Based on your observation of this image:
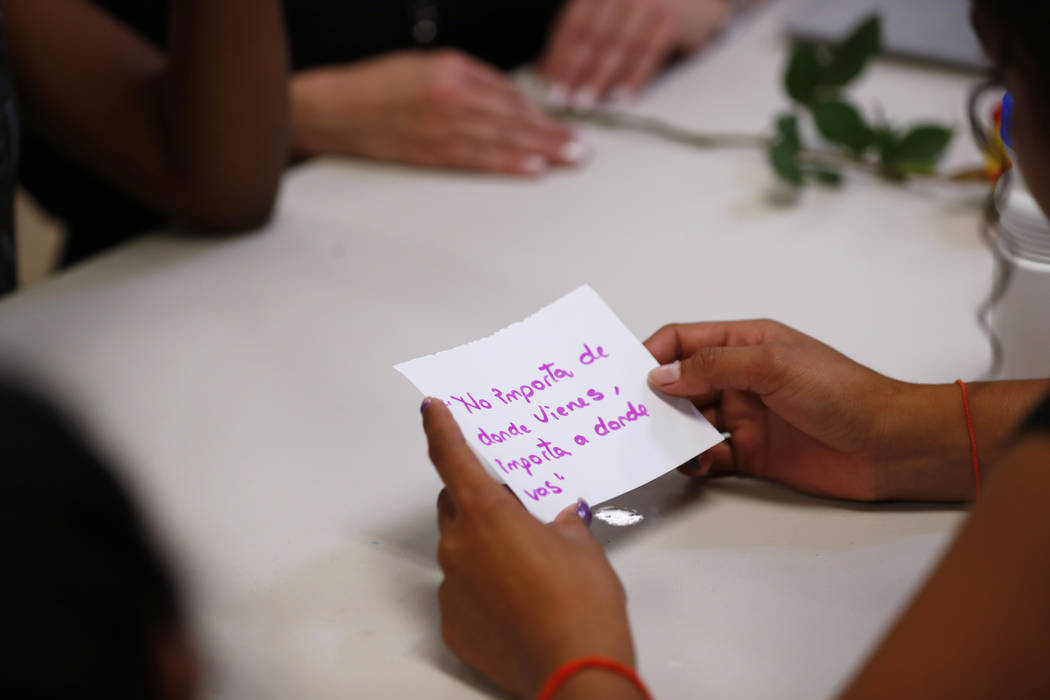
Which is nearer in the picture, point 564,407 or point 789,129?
point 564,407

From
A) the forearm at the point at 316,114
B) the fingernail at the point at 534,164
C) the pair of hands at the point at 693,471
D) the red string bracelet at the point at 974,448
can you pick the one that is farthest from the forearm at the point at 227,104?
the red string bracelet at the point at 974,448

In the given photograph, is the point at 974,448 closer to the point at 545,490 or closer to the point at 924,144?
the point at 545,490

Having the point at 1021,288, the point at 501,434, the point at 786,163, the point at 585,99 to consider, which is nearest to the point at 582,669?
the point at 501,434

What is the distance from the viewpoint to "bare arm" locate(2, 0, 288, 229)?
98 cm

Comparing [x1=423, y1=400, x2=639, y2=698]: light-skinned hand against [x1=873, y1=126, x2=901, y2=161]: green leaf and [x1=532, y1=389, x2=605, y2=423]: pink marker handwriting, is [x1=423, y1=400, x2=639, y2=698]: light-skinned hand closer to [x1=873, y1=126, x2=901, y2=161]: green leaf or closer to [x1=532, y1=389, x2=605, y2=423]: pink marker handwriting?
[x1=532, y1=389, x2=605, y2=423]: pink marker handwriting

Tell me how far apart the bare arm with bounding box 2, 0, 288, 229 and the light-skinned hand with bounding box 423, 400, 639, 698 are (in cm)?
56

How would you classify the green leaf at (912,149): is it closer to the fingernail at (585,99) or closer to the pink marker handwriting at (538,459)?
the fingernail at (585,99)

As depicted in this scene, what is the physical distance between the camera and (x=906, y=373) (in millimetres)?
771

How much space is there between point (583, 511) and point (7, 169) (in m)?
0.66

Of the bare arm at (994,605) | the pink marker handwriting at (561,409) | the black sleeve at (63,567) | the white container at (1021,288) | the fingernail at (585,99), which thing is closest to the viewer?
the black sleeve at (63,567)

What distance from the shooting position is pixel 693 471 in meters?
0.67

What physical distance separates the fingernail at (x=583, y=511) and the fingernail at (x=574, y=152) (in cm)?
64

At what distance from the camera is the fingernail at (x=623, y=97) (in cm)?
129

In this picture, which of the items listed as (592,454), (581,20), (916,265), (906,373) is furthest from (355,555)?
(581,20)
